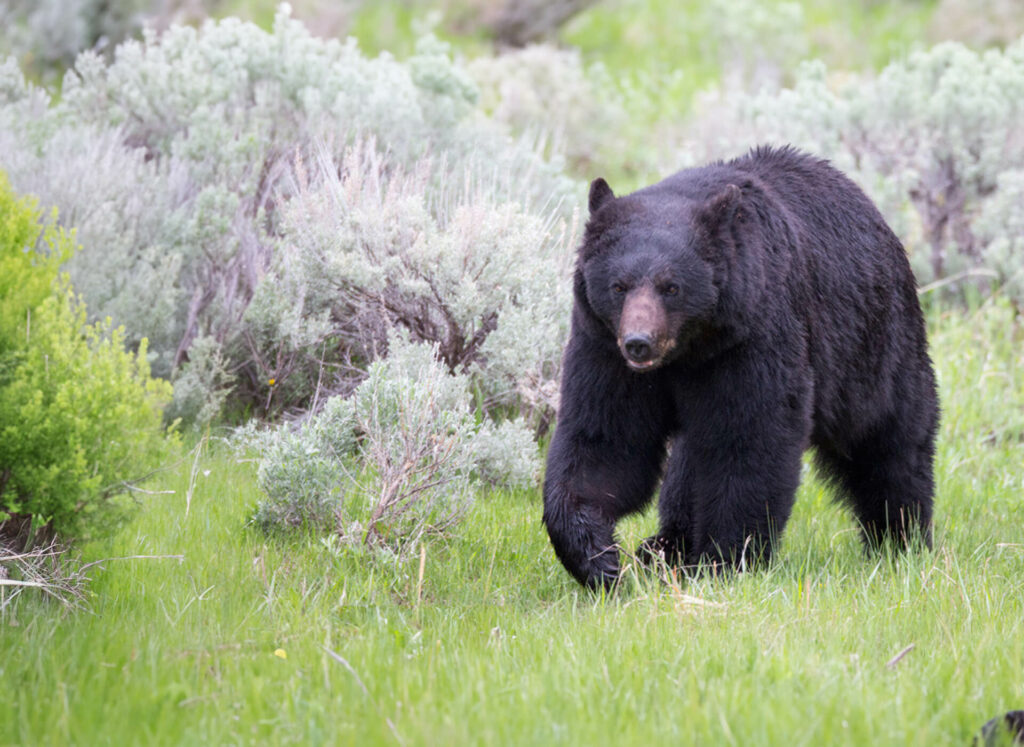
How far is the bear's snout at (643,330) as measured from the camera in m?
3.97

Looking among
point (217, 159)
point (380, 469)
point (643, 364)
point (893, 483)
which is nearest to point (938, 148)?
point (893, 483)

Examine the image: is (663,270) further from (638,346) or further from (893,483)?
(893,483)

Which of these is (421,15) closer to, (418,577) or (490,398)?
(490,398)

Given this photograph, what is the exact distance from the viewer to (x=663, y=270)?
4.15 m

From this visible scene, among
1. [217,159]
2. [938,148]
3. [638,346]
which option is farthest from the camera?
[938,148]

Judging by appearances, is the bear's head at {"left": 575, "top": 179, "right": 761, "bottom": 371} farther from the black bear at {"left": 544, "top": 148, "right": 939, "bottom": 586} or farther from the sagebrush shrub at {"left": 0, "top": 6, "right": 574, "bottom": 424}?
the sagebrush shrub at {"left": 0, "top": 6, "right": 574, "bottom": 424}

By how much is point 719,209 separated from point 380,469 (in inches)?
65.3

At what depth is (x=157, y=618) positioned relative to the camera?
356 cm

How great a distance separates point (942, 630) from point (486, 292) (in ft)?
10.4

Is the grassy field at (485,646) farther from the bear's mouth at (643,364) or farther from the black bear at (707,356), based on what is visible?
the bear's mouth at (643,364)

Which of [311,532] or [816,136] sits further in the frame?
[816,136]

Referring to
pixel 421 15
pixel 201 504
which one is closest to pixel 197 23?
pixel 421 15

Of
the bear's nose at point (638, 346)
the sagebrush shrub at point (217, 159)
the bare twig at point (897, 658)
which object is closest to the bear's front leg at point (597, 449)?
the bear's nose at point (638, 346)

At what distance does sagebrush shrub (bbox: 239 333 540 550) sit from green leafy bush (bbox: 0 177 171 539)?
1130 millimetres
